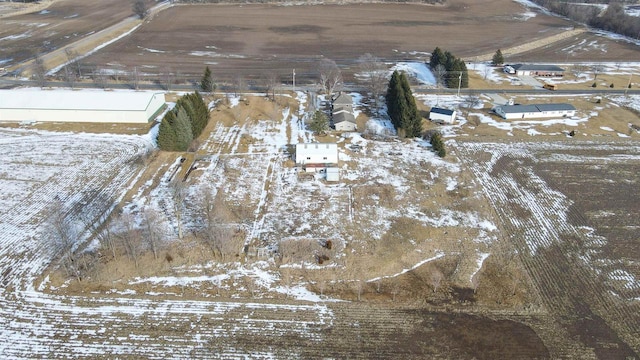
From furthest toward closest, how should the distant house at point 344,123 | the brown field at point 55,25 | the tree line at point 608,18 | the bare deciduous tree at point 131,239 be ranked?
1. the tree line at point 608,18
2. the brown field at point 55,25
3. the distant house at point 344,123
4. the bare deciduous tree at point 131,239

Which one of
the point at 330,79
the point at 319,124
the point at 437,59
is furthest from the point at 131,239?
the point at 437,59

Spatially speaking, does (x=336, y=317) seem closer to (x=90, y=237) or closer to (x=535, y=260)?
(x=535, y=260)

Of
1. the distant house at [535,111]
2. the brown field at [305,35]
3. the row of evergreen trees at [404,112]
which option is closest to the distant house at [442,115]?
the row of evergreen trees at [404,112]

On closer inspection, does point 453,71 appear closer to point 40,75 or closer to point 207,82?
point 207,82

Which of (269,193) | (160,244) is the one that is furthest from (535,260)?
(160,244)

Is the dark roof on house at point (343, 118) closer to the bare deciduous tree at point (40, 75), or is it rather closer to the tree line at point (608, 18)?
the bare deciduous tree at point (40, 75)
